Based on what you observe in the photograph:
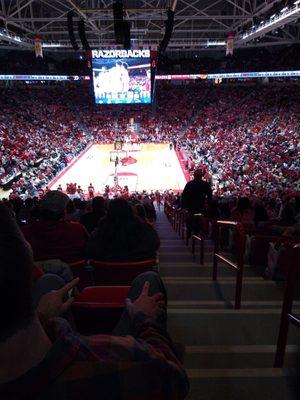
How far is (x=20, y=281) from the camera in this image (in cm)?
111

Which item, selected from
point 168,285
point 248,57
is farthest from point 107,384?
point 248,57

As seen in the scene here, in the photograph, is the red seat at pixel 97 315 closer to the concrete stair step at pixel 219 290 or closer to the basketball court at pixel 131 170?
the concrete stair step at pixel 219 290

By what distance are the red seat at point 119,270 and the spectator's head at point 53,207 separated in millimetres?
659

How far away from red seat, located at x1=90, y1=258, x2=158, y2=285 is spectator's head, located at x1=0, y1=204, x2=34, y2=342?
6.63 feet

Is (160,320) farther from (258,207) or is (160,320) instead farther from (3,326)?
(258,207)

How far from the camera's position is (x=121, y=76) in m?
28.9

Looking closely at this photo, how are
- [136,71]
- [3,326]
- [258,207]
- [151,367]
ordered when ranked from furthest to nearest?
[136,71]
[258,207]
[151,367]
[3,326]

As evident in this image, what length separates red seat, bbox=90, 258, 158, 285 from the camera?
125 inches

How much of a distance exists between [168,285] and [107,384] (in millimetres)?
3442

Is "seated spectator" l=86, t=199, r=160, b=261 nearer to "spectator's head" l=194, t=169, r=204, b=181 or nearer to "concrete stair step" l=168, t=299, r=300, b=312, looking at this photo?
"concrete stair step" l=168, t=299, r=300, b=312

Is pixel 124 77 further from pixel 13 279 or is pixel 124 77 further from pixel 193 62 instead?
pixel 13 279

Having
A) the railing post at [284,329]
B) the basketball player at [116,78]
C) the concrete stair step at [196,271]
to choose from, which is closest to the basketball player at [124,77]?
the basketball player at [116,78]

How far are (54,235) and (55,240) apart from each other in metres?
0.05

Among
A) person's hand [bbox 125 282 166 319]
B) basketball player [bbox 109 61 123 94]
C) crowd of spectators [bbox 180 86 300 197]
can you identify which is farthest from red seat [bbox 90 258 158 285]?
basketball player [bbox 109 61 123 94]
